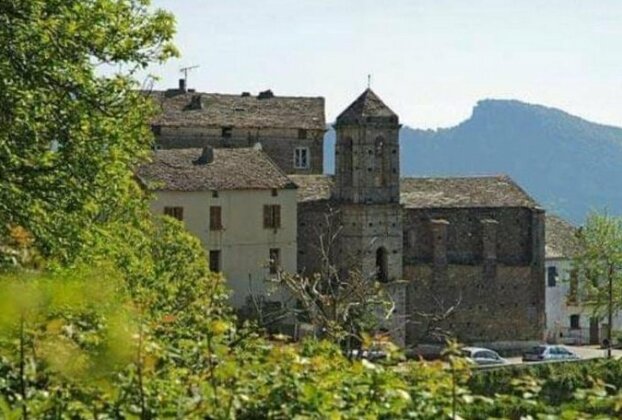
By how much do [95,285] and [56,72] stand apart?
1386 cm

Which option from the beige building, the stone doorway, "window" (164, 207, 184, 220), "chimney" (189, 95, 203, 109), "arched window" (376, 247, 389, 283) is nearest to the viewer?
"window" (164, 207, 184, 220)

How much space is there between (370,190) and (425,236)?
4592 millimetres

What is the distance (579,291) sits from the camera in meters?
69.7

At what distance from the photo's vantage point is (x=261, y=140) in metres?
64.6

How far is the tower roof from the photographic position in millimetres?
58750

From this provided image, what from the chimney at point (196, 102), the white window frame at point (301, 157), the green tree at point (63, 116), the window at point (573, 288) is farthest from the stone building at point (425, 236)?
the green tree at point (63, 116)

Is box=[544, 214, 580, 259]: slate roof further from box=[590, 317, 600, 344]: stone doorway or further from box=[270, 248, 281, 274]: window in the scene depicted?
box=[270, 248, 281, 274]: window

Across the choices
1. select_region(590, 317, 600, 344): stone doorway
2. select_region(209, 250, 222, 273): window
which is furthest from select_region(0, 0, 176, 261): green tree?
select_region(590, 317, 600, 344): stone doorway

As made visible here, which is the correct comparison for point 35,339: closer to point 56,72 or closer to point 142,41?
point 56,72

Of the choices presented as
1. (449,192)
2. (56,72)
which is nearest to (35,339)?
(56,72)

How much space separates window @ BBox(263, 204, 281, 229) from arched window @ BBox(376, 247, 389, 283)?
5.89 metres

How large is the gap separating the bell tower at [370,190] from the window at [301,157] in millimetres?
7548

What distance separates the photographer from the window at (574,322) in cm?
7094

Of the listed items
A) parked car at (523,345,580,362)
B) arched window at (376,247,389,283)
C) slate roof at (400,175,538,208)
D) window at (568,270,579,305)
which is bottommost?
parked car at (523,345,580,362)
